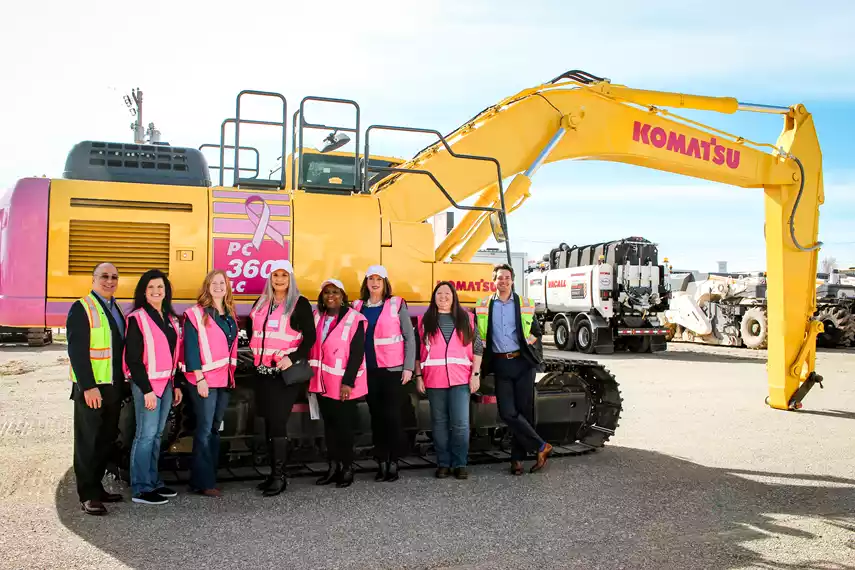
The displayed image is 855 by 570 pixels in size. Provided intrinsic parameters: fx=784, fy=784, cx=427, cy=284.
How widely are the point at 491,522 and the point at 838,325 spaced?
21.4m

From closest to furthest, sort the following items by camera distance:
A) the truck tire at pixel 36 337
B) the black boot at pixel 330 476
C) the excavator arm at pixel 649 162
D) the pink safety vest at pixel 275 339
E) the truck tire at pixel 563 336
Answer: the pink safety vest at pixel 275 339 → the black boot at pixel 330 476 → the excavator arm at pixel 649 162 → the truck tire at pixel 36 337 → the truck tire at pixel 563 336

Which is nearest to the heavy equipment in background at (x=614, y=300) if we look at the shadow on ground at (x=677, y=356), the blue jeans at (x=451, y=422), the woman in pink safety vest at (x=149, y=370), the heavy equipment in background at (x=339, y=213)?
the shadow on ground at (x=677, y=356)

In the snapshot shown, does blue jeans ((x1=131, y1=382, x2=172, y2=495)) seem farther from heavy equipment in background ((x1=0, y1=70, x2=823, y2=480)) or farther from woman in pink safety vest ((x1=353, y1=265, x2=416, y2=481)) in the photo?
woman in pink safety vest ((x1=353, y1=265, x2=416, y2=481))

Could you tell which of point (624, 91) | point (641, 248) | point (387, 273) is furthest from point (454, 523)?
point (641, 248)

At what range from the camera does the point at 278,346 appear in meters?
6.14

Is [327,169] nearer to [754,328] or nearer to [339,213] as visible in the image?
[339,213]

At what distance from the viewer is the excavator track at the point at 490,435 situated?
6.61 meters

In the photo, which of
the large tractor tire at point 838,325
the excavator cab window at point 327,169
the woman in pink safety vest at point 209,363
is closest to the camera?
the woman in pink safety vest at point 209,363

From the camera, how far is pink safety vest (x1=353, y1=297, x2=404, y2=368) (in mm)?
6656

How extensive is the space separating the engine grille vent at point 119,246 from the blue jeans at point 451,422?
2.57 metres

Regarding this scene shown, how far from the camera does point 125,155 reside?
274 inches

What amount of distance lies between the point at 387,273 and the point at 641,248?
16.4 meters

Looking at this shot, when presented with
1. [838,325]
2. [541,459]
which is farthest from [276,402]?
[838,325]

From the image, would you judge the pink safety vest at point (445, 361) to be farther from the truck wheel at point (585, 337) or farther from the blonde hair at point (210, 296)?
the truck wheel at point (585, 337)
